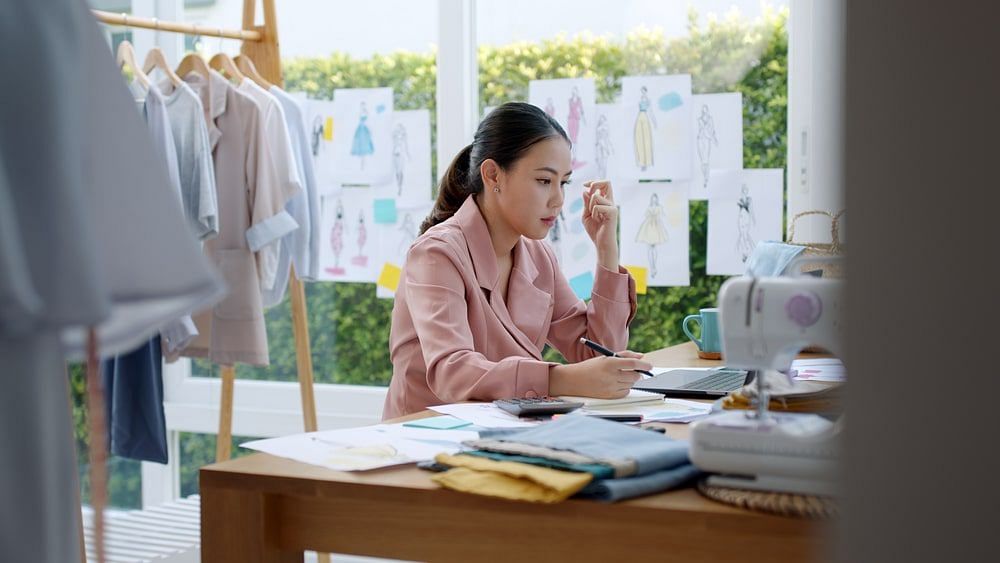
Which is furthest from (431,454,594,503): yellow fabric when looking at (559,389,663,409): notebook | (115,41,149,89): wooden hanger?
(115,41,149,89): wooden hanger

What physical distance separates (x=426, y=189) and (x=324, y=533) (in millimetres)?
2543

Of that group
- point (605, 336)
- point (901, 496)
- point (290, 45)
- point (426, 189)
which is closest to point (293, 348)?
point (426, 189)

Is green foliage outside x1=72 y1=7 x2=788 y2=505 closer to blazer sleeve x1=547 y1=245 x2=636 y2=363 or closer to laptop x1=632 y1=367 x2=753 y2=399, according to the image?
blazer sleeve x1=547 y1=245 x2=636 y2=363

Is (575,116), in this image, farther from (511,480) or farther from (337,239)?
(511,480)

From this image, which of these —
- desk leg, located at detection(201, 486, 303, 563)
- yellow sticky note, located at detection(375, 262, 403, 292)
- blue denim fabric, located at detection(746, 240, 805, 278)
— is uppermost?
blue denim fabric, located at detection(746, 240, 805, 278)

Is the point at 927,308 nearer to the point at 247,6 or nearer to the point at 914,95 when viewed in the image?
the point at 914,95

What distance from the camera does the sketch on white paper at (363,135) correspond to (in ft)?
12.3

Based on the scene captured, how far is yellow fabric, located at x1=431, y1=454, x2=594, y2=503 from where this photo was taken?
111 cm

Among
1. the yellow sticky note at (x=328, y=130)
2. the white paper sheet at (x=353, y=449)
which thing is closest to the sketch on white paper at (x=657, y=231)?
the yellow sticky note at (x=328, y=130)

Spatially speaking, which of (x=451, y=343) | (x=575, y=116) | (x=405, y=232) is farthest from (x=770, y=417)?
(x=405, y=232)

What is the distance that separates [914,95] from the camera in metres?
0.52

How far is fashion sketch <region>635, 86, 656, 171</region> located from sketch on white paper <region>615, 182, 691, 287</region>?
79mm

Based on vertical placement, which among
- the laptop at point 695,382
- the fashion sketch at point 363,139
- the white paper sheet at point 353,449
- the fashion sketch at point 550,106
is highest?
the fashion sketch at point 550,106

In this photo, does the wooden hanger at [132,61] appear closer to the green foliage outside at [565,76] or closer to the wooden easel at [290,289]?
the wooden easel at [290,289]
